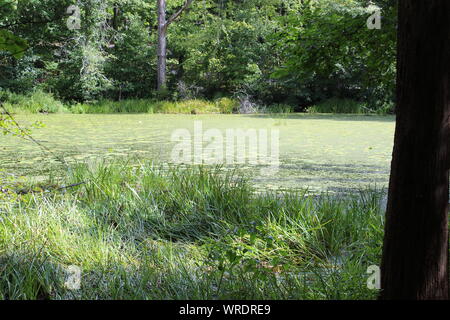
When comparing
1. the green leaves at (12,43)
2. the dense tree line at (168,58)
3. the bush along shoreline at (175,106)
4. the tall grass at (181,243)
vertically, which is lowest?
the tall grass at (181,243)

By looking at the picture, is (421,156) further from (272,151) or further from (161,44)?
(161,44)

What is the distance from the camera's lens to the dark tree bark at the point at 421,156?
4.66 feet

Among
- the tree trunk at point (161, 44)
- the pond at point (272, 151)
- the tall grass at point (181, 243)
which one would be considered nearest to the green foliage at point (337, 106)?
the tree trunk at point (161, 44)

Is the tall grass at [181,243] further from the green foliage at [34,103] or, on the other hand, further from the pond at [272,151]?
the green foliage at [34,103]

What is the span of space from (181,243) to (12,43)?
1.52m

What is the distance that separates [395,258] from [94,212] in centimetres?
198

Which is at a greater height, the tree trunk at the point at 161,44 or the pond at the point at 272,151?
the tree trunk at the point at 161,44

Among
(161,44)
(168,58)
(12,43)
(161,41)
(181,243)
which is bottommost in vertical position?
(181,243)

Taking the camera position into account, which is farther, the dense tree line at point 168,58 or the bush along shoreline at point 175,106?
the dense tree line at point 168,58

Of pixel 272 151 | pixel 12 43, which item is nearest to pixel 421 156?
pixel 12 43

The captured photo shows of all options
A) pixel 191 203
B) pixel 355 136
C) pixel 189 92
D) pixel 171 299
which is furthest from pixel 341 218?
pixel 189 92

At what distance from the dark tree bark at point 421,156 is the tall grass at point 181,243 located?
43 cm

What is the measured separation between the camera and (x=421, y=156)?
1.44 metres

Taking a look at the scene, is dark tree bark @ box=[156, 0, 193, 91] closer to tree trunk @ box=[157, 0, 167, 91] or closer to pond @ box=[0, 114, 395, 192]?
tree trunk @ box=[157, 0, 167, 91]
